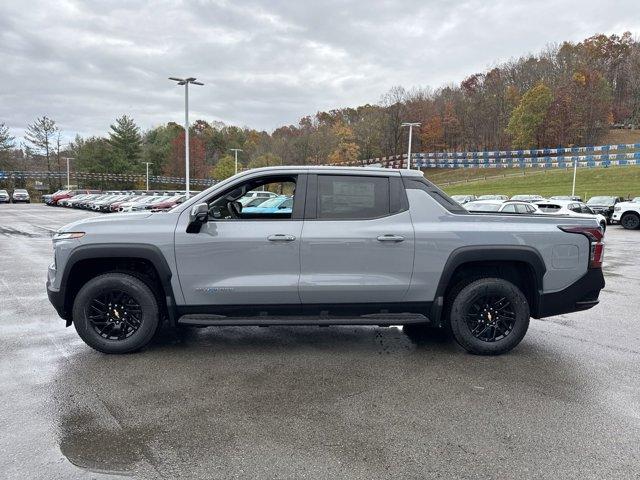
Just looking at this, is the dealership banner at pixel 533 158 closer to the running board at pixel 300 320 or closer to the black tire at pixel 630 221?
the black tire at pixel 630 221

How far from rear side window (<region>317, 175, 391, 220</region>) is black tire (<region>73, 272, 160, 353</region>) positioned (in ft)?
6.19

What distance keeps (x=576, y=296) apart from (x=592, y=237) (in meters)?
0.59

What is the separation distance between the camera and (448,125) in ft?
279

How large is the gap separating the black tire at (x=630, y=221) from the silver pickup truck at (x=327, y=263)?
787 inches

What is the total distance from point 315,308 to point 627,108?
327 feet

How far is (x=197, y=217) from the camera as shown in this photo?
4230mm

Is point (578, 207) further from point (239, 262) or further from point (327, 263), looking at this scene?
point (239, 262)

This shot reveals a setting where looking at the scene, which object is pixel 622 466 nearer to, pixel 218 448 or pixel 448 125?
pixel 218 448

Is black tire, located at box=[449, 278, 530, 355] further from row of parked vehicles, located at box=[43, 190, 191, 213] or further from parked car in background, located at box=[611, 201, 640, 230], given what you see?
row of parked vehicles, located at box=[43, 190, 191, 213]

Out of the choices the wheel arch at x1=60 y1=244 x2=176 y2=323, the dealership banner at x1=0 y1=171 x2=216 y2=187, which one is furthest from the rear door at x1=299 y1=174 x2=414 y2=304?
the dealership banner at x1=0 y1=171 x2=216 y2=187

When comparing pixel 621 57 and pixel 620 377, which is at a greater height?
pixel 621 57

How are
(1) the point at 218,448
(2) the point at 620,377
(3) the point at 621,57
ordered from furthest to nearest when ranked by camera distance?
(3) the point at 621,57 → (2) the point at 620,377 → (1) the point at 218,448

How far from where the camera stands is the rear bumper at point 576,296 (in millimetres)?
4523

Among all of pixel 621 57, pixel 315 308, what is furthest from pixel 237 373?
pixel 621 57
